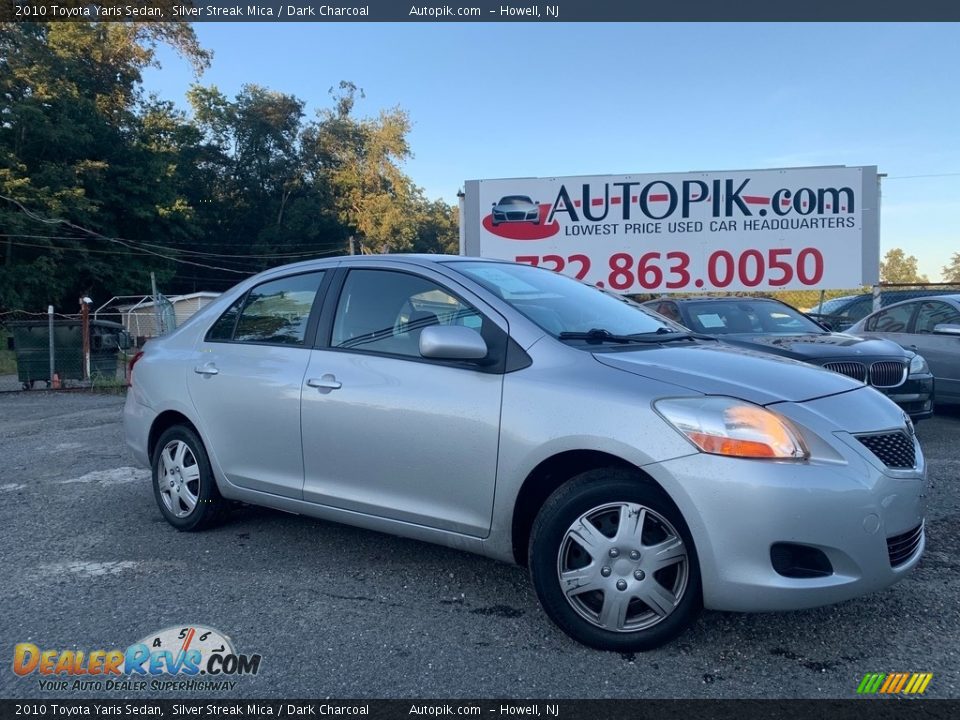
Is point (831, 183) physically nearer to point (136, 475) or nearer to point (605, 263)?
point (605, 263)

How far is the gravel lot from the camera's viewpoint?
2.85 metres

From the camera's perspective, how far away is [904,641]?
310cm

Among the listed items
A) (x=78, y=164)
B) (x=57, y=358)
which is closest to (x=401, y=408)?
(x=57, y=358)

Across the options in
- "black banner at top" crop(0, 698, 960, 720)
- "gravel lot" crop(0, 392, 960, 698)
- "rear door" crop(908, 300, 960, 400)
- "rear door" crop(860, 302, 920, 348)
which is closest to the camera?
"black banner at top" crop(0, 698, 960, 720)

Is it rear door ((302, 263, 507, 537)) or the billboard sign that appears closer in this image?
rear door ((302, 263, 507, 537))

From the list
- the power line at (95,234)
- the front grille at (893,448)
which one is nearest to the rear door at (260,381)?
the front grille at (893,448)

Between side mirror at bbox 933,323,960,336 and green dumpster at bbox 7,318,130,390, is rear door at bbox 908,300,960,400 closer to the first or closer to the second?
side mirror at bbox 933,323,960,336

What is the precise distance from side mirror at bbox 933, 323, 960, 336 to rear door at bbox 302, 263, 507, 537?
6682 millimetres

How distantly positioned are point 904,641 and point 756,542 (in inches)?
36.8

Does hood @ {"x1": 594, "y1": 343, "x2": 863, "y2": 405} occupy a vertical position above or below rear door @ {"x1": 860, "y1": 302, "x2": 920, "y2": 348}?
below

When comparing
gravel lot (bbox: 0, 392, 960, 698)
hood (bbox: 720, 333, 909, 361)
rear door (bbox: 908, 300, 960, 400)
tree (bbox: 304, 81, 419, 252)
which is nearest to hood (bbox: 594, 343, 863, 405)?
gravel lot (bbox: 0, 392, 960, 698)

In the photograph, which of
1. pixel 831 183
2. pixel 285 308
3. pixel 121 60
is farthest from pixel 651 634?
pixel 121 60

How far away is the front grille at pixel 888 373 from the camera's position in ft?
22.6

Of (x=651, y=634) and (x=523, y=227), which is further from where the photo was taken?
(x=523, y=227)
